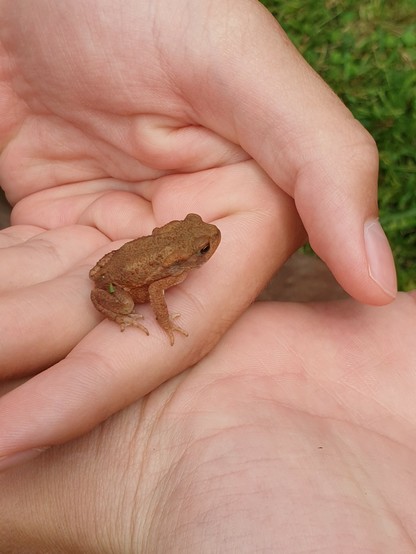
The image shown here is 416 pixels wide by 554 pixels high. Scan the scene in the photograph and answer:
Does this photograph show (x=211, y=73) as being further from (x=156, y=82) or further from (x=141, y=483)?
(x=141, y=483)

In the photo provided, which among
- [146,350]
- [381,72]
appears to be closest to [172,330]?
[146,350]

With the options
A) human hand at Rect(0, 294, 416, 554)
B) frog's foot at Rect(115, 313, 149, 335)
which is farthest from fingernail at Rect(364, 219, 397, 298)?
frog's foot at Rect(115, 313, 149, 335)

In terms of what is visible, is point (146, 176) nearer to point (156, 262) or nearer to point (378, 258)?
point (156, 262)

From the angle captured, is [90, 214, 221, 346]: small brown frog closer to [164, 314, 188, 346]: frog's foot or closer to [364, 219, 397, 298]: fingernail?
[164, 314, 188, 346]: frog's foot

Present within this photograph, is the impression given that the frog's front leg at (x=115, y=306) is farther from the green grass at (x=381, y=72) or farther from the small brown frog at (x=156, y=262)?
the green grass at (x=381, y=72)

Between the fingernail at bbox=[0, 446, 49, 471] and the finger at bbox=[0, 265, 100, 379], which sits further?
the finger at bbox=[0, 265, 100, 379]

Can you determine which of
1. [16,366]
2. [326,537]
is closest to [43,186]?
[16,366]
